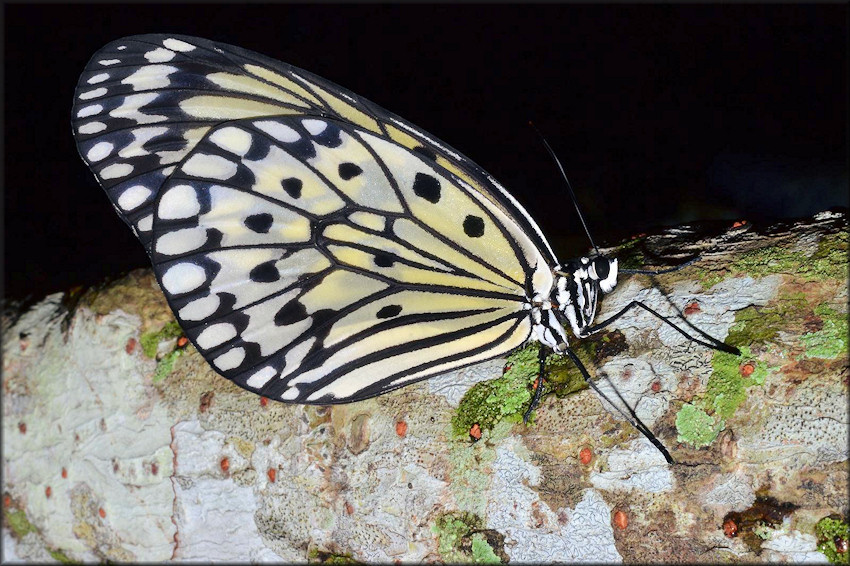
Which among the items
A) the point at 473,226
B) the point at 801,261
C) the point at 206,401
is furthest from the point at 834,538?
the point at 206,401

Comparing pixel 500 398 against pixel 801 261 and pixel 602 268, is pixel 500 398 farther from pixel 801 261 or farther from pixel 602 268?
pixel 801 261

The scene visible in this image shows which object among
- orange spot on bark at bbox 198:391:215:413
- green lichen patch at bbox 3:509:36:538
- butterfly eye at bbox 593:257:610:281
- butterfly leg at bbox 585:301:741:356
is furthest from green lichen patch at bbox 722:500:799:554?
green lichen patch at bbox 3:509:36:538

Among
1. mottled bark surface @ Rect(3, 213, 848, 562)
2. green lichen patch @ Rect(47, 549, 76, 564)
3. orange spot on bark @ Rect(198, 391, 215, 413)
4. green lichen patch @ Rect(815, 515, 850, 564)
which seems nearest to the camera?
green lichen patch @ Rect(815, 515, 850, 564)

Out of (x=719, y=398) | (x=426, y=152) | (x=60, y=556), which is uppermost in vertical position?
(x=426, y=152)

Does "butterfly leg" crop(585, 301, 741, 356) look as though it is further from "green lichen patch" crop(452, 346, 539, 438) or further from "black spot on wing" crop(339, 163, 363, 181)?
"black spot on wing" crop(339, 163, 363, 181)

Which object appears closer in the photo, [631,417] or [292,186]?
[631,417]

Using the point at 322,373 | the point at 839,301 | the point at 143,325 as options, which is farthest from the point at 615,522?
the point at 143,325
